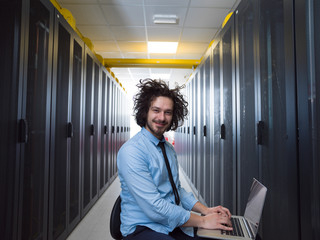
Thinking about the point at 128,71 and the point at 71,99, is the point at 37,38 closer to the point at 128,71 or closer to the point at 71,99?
the point at 71,99

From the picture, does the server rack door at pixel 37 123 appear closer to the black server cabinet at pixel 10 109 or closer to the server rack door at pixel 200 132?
the black server cabinet at pixel 10 109

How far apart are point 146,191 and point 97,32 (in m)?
3.74

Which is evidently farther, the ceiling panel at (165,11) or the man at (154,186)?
the ceiling panel at (165,11)

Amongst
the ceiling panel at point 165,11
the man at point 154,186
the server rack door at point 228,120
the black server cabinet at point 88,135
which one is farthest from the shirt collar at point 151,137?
the ceiling panel at point 165,11

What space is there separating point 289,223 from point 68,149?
2.04 m

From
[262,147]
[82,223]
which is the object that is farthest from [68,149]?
[262,147]

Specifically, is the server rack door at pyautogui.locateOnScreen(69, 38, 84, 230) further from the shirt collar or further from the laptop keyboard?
the laptop keyboard

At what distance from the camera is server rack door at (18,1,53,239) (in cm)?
157

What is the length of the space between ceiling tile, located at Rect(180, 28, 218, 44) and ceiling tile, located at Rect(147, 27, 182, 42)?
0.42 ft

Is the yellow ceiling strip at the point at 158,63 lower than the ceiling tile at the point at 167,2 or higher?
lower

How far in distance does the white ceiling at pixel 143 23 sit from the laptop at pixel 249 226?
287 centimetres

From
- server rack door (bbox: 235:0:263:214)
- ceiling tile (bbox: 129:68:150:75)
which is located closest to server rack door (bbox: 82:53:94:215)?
server rack door (bbox: 235:0:263:214)

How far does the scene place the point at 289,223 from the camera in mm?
1170

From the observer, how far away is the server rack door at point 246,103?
1.59m
